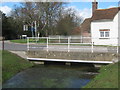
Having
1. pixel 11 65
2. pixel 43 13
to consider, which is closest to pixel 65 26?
pixel 43 13

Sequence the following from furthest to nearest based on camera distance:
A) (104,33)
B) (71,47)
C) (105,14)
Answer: (105,14) < (104,33) < (71,47)

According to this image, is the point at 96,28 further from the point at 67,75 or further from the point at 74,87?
the point at 74,87

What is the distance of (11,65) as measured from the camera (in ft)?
38.1

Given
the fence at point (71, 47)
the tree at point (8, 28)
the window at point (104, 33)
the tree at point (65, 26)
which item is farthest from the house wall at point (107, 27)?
the tree at point (8, 28)

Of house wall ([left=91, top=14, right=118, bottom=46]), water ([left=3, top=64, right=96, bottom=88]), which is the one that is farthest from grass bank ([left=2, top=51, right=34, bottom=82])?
house wall ([left=91, top=14, right=118, bottom=46])

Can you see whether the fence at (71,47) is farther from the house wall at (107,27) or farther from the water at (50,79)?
the water at (50,79)

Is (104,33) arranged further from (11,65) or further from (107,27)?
(11,65)

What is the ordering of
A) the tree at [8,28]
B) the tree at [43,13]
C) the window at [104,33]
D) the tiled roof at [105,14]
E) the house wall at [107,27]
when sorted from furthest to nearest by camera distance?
the tree at [8,28]
the tree at [43,13]
the tiled roof at [105,14]
the window at [104,33]
the house wall at [107,27]

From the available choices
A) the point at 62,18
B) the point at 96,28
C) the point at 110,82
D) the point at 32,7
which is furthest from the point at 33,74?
the point at 32,7

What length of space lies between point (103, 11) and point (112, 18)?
3.66m

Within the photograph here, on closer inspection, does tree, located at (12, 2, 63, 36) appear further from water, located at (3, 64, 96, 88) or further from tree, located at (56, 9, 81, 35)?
water, located at (3, 64, 96, 88)

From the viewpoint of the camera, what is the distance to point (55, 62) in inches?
563

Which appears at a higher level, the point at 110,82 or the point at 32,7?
the point at 32,7

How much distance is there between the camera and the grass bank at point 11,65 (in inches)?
405
